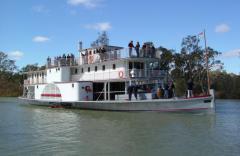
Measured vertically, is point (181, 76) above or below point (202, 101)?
above

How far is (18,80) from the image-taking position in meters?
86.6

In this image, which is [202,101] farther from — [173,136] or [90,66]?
[90,66]

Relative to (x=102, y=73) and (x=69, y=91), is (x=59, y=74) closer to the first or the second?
(x=69, y=91)

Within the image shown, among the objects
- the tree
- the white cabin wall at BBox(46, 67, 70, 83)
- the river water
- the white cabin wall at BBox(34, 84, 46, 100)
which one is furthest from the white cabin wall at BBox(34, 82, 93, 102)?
the tree

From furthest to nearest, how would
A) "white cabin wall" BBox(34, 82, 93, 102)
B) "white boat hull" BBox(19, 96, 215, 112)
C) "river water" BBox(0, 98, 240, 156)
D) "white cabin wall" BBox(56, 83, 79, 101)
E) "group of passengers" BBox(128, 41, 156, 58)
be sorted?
"white cabin wall" BBox(56, 83, 79, 101) < "white cabin wall" BBox(34, 82, 93, 102) < "group of passengers" BBox(128, 41, 156, 58) < "white boat hull" BBox(19, 96, 215, 112) < "river water" BBox(0, 98, 240, 156)

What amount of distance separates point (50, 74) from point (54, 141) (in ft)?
66.9

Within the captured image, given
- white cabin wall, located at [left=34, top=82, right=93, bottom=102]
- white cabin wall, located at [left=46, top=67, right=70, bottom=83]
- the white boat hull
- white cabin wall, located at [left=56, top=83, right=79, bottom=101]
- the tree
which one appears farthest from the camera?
the tree

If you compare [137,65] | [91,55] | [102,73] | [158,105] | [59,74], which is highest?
[91,55]

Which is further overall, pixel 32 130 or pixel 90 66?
pixel 90 66

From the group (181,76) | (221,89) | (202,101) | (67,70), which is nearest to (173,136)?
(202,101)

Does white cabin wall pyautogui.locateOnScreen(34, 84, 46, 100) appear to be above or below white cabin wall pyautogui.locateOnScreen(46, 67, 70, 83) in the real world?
below

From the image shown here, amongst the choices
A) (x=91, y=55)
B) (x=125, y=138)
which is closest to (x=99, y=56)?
(x=91, y=55)

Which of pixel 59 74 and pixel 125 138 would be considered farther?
pixel 59 74

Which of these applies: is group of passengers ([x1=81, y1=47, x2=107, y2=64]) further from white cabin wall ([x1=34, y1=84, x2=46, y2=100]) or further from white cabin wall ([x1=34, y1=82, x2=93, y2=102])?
white cabin wall ([x1=34, y1=84, x2=46, y2=100])
